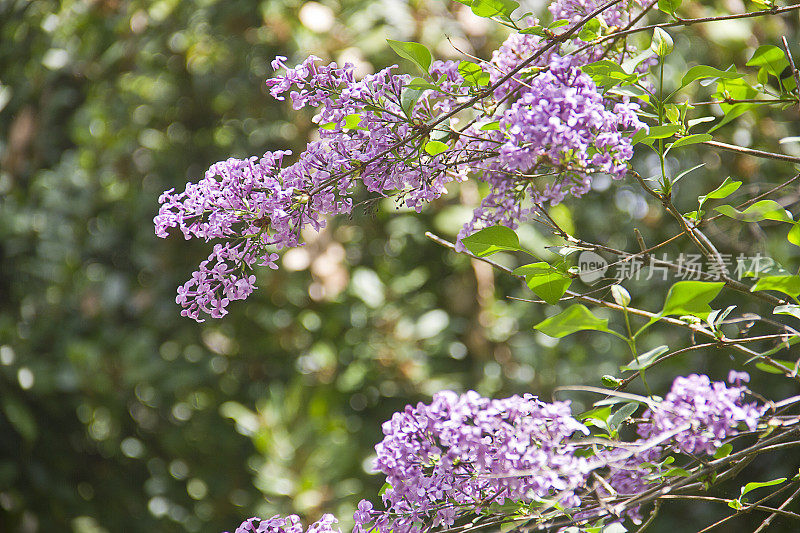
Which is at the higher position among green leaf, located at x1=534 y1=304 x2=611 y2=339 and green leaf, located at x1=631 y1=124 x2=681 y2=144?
green leaf, located at x1=631 y1=124 x2=681 y2=144

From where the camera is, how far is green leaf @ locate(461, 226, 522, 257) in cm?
42

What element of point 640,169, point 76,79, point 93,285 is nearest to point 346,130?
point 640,169

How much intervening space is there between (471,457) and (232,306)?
3.91 ft

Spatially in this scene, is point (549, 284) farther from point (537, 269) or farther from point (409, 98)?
point (409, 98)

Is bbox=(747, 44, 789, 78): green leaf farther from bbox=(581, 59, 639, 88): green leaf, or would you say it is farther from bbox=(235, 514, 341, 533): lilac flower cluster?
bbox=(235, 514, 341, 533): lilac flower cluster

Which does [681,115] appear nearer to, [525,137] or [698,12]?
[525,137]

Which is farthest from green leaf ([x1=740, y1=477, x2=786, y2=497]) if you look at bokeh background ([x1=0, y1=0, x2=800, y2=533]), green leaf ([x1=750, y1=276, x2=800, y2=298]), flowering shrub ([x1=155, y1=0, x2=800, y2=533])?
bokeh background ([x1=0, y1=0, x2=800, y2=533])

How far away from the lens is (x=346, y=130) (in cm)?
46

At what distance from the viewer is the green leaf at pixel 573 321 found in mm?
366

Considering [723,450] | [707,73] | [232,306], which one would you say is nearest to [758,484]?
[723,450]

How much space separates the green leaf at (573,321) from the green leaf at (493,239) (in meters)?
0.06

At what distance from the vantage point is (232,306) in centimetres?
A: 154

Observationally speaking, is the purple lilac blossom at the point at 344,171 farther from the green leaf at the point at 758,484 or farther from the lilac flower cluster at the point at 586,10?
the green leaf at the point at 758,484

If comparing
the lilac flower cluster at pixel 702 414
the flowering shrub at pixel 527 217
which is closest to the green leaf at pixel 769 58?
the flowering shrub at pixel 527 217
